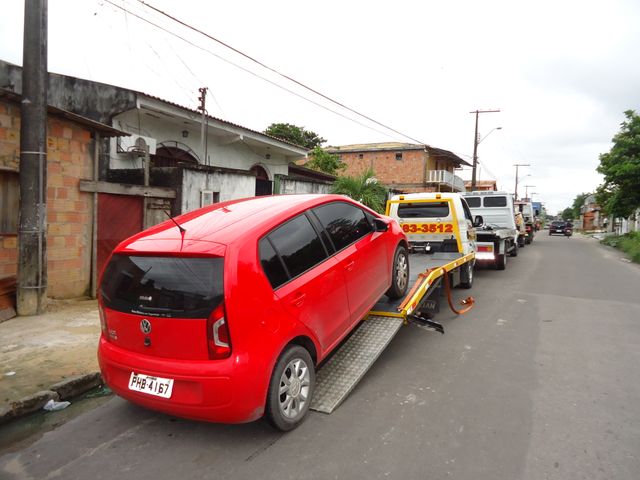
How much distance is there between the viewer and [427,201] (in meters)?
8.38

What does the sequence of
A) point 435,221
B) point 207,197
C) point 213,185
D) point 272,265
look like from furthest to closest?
point 213,185 → point 207,197 → point 435,221 → point 272,265

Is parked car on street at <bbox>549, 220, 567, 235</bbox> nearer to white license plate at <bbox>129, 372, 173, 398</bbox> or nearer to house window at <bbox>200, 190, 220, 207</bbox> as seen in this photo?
house window at <bbox>200, 190, 220, 207</bbox>

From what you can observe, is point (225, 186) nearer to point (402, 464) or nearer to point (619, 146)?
point (402, 464)

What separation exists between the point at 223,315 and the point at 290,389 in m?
0.88

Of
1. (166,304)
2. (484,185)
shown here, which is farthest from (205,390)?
(484,185)

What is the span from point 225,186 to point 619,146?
22.1 meters

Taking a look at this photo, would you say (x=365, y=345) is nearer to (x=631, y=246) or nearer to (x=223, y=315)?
(x=223, y=315)

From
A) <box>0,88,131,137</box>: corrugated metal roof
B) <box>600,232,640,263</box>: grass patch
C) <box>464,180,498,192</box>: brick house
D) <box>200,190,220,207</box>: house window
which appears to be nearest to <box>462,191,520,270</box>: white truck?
<box>600,232,640,263</box>: grass patch

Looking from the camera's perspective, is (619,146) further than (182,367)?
Yes

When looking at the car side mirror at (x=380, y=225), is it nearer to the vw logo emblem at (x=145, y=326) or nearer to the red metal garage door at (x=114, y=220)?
the vw logo emblem at (x=145, y=326)

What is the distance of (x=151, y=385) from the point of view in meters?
2.99

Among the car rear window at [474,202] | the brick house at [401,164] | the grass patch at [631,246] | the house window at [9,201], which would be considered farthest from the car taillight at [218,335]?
the brick house at [401,164]

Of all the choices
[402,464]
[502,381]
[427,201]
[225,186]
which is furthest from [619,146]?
[402,464]

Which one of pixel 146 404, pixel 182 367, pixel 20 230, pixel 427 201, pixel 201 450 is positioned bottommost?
pixel 201 450
